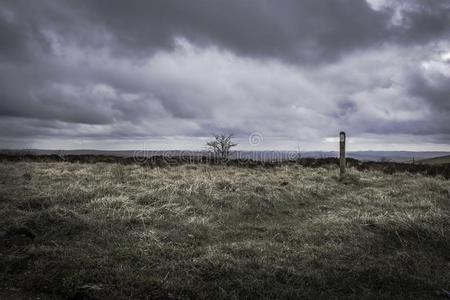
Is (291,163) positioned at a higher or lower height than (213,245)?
higher

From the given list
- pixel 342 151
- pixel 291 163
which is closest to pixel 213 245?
pixel 342 151

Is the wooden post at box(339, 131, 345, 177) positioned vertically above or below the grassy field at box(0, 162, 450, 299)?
above

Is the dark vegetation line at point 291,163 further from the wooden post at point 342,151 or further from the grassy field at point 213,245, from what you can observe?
the grassy field at point 213,245

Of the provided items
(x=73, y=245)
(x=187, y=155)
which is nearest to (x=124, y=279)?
(x=73, y=245)

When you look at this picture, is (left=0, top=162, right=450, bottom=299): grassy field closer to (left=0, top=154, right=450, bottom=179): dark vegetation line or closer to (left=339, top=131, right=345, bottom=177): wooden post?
(left=339, top=131, right=345, bottom=177): wooden post

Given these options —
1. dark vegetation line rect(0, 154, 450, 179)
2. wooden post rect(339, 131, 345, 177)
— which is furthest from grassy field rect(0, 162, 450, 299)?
dark vegetation line rect(0, 154, 450, 179)

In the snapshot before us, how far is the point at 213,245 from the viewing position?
5480mm

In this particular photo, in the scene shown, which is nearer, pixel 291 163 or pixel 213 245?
pixel 213 245

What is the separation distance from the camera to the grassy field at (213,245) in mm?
4094

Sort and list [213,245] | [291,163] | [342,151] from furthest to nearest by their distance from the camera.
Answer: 1. [291,163]
2. [342,151]
3. [213,245]

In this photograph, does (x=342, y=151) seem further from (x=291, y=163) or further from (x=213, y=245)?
(x=213, y=245)

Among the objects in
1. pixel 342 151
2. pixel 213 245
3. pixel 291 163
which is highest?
pixel 342 151

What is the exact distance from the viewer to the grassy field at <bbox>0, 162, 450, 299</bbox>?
A: 4094 millimetres

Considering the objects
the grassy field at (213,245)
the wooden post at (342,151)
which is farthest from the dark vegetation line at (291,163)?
the grassy field at (213,245)
